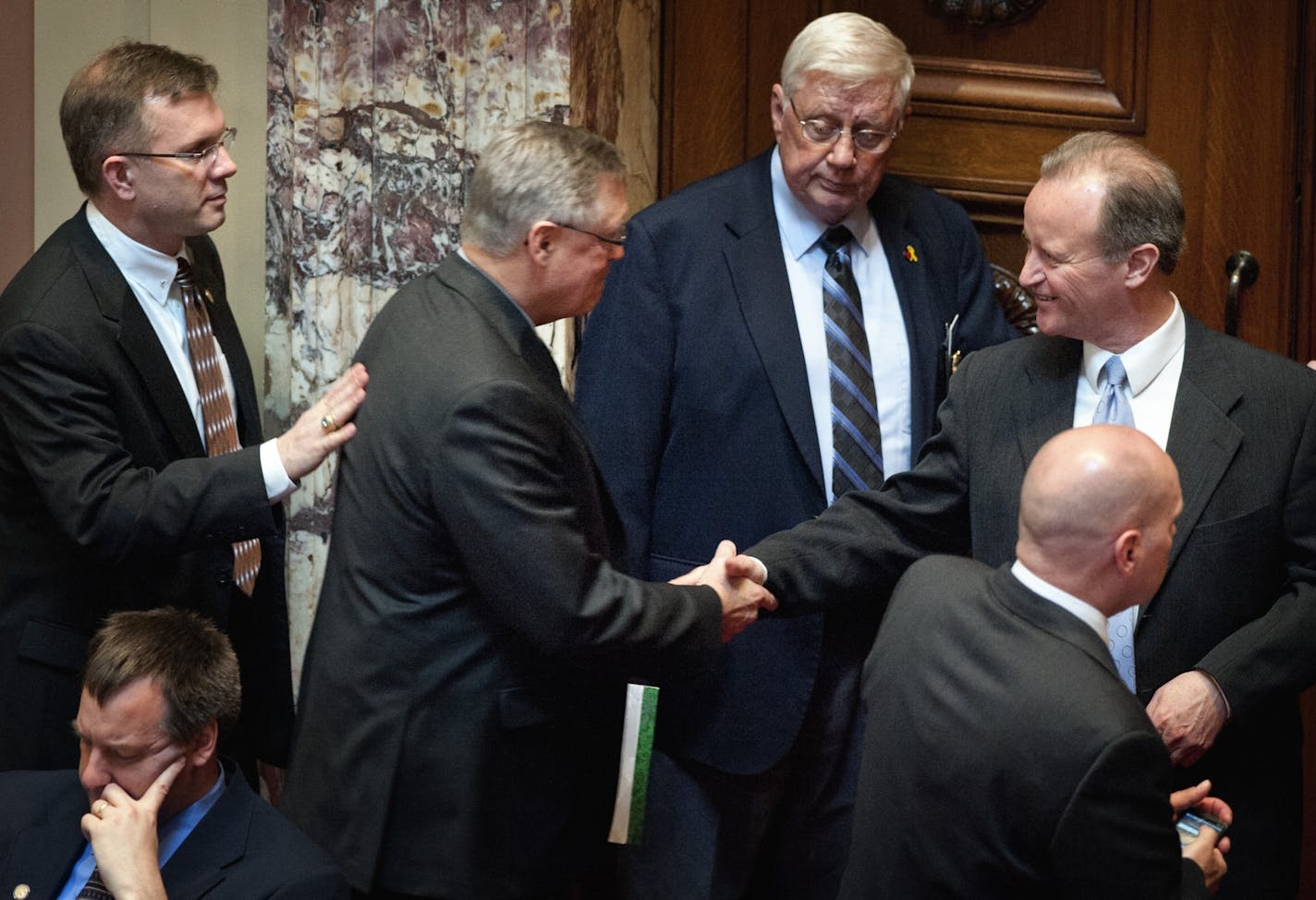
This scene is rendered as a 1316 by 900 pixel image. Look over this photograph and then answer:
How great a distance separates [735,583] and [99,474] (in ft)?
3.72

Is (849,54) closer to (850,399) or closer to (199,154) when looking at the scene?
(850,399)

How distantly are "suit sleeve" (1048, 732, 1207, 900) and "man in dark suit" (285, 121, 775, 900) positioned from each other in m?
0.85

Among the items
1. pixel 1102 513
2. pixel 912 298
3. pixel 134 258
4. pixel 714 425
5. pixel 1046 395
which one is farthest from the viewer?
pixel 912 298

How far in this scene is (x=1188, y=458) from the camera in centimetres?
275

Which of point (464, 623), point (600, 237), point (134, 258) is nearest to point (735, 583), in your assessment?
point (464, 623)

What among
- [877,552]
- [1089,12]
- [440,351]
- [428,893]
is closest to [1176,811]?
[877,552]

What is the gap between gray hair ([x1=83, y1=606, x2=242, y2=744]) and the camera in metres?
2.69

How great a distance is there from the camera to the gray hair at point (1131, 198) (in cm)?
281

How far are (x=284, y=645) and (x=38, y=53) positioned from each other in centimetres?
140

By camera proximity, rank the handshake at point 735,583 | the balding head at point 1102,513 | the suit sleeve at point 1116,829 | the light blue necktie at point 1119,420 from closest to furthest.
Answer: the suit sleeve at point 1116,829 < the balding head at point 1102,513 < the light blue necktie at point 1119,420 < the handshake at point 735,583

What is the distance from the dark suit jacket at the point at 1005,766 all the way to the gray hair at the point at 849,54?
1.24 meters

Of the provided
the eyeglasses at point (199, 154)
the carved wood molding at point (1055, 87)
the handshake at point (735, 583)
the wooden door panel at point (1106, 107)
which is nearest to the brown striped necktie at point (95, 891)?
the handshake at point (735, 583)

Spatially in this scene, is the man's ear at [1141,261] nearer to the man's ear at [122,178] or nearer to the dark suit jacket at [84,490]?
the dark suit jacket at [84,490]

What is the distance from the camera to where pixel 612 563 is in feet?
Result: 9.22
